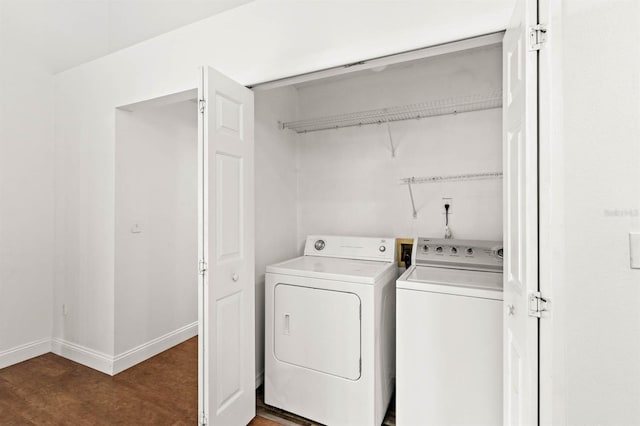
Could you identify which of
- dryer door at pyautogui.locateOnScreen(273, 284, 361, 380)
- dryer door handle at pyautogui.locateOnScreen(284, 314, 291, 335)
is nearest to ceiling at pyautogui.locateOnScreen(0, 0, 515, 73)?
dryer door at pyautogui.locateOnScreen(273, 284, 361, 380)

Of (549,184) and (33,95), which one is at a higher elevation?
(33,95)

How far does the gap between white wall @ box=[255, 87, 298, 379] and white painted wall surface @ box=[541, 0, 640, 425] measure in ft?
5.70

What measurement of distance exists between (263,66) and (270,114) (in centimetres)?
63

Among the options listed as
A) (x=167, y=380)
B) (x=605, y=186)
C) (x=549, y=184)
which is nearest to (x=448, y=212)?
(x=605, y=186)

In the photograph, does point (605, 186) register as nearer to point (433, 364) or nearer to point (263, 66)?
point (433, 364)

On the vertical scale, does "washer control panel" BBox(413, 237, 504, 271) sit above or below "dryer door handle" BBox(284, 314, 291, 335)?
above

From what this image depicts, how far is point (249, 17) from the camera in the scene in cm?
193

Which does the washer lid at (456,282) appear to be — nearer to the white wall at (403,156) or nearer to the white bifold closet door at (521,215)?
the white bifold closet door at (521,215)

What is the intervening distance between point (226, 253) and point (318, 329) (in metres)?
0.71

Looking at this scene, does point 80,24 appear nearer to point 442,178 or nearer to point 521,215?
point 442,178

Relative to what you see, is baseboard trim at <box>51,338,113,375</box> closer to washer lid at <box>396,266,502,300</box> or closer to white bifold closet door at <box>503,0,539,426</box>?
washer lid at <box>396,266,502,300</box>

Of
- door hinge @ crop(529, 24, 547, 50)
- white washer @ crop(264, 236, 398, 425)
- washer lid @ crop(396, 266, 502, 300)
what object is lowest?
white washer @ crop(264, 236, 398, 425)

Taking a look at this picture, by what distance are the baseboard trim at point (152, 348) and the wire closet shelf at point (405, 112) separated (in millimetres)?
2106

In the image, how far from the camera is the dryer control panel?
235 cm
